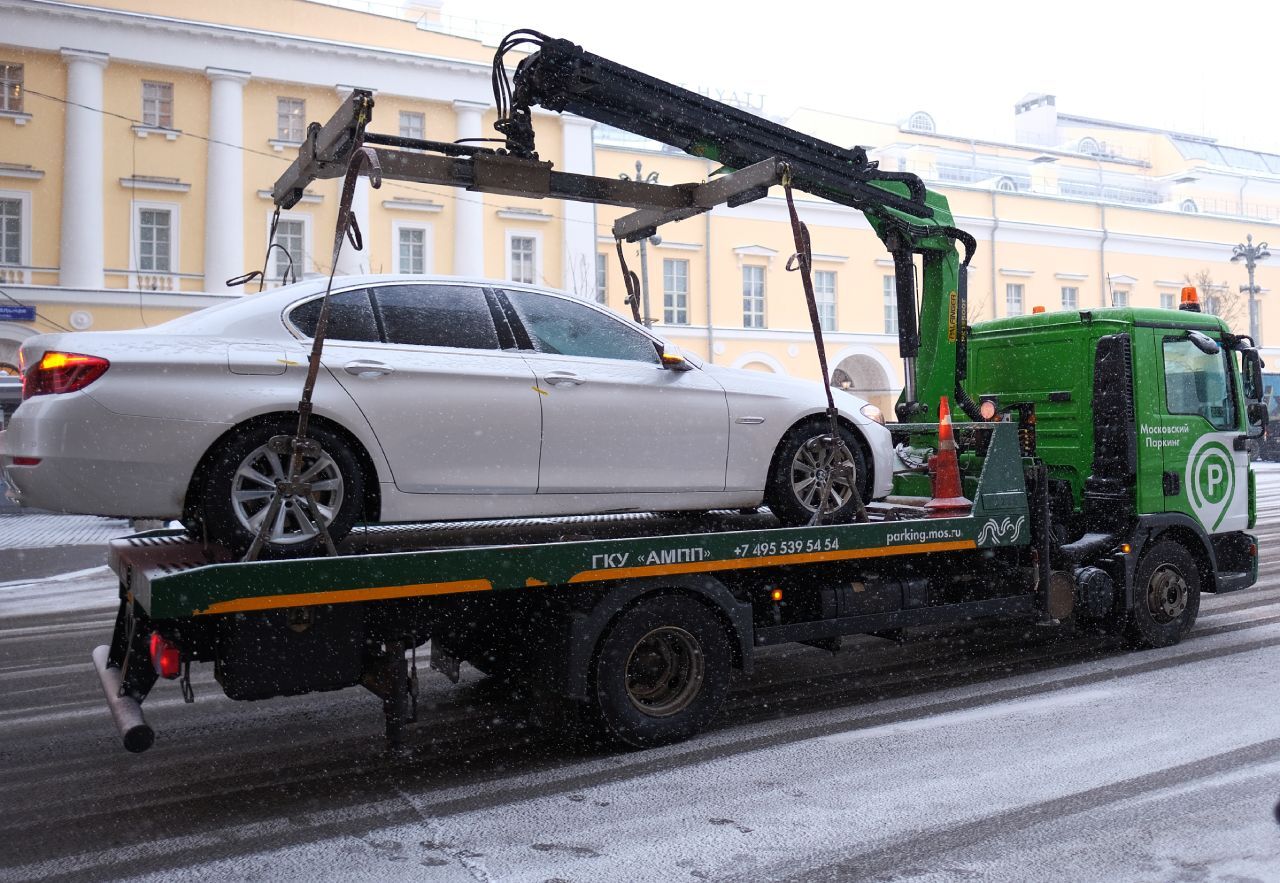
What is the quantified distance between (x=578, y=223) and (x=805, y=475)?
24248mm

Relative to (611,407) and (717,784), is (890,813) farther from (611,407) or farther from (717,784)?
(611,407)

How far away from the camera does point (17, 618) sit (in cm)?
984

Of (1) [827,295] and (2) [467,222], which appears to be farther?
(1) [827,295]

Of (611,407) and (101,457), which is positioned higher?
(611,407)

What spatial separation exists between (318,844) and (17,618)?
7097 millimetres

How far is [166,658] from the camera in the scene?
451 centimetres

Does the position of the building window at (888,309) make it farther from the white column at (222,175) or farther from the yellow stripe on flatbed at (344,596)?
the yellow stripe on flatbed at (344,596)

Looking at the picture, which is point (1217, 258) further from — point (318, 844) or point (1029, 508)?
point (318, 844)

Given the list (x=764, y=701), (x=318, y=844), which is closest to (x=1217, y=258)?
(x=764, y=701)

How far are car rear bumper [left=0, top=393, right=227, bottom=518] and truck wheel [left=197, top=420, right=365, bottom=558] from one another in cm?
12

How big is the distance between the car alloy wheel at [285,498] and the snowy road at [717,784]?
3.76 ft

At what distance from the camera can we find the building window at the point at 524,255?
29328mm

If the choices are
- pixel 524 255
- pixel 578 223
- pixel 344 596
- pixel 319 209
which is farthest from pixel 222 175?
pixel 344 596

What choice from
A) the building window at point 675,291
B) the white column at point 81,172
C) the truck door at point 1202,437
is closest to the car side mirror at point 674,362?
the truck door at point 1202,437
